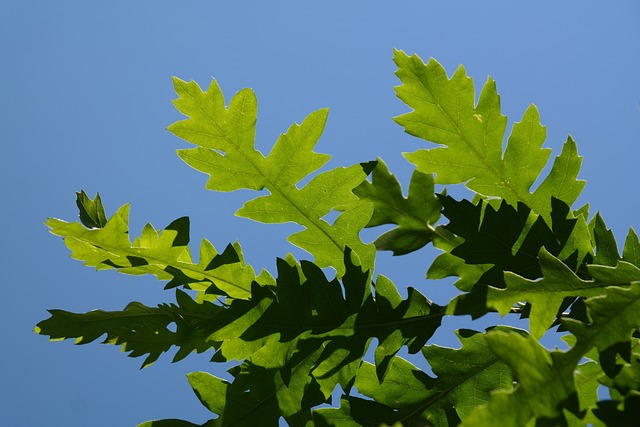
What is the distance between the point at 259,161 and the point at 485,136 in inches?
18.1

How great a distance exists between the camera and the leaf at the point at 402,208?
131cm

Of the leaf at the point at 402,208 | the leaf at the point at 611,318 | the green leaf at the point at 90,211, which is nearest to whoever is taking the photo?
the leaf at the point at 611,318

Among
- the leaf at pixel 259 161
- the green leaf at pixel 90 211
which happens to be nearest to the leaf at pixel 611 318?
the leaf at pixel 259 161

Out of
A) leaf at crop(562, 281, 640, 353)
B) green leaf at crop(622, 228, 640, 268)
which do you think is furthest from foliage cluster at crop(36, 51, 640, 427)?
leaf at crop(562, 281, 640, 353)

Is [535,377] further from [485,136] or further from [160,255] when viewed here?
[160,255]

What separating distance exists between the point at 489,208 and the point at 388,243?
0.21m

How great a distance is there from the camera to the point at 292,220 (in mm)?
1401

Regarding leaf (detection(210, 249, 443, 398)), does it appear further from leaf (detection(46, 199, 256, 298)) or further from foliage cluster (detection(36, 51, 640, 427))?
leaf (detection(46, 199, 256, 298))

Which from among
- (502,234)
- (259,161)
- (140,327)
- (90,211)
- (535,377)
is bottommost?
(535,377)

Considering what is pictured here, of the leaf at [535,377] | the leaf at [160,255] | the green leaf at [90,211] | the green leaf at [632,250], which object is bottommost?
the leaf at [535,377]

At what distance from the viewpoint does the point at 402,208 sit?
52.0 inches

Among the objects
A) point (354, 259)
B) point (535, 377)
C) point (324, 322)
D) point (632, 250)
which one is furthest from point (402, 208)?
point (535, 377)

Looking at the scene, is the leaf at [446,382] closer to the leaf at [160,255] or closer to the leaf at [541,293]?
the leaf at [541,293]

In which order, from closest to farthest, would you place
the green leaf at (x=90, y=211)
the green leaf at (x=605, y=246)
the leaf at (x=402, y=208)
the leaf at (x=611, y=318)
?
the leaf at (x=611, y=318) < the green leaf at (x=605, y=246) < the leaf at (x=402, y=208) < the green leaf at (x=90, y=211)
